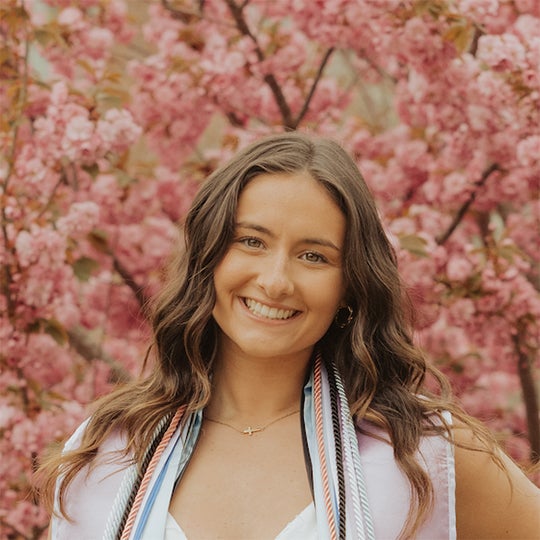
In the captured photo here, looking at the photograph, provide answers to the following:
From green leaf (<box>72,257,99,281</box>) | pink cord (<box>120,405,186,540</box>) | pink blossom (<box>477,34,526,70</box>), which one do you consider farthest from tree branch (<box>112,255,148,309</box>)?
pink cord (<box>120,405,186,540</box>)

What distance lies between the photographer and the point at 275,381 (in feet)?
7.09

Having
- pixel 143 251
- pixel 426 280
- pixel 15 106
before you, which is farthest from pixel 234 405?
pixel 143 251

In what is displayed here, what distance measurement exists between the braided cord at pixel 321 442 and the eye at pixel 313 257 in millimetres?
279

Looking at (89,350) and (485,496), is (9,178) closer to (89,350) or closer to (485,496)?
(89,350)

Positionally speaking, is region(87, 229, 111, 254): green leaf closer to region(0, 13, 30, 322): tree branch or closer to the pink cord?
region(0, 13, 30, 322): tree branch

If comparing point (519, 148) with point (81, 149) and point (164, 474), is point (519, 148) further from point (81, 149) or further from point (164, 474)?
point (164, 474)

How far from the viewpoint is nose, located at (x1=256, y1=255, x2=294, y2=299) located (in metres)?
1.93

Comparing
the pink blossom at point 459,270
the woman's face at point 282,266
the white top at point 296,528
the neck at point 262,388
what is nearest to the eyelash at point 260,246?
the woman's face at point 282,266

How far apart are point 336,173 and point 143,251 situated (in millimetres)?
2378

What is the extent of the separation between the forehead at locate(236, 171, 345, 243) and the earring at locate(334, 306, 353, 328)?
0.20 meters

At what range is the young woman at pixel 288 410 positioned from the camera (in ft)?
6.38

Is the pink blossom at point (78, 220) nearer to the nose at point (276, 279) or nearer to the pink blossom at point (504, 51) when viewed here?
the pink blossom at point (504, 51)

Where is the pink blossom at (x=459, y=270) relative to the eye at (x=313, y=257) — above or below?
below

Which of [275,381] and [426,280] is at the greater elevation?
[275,381]
